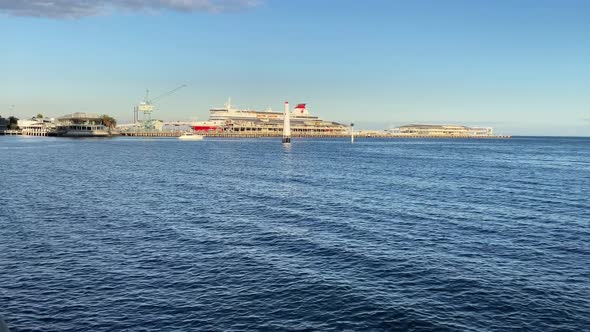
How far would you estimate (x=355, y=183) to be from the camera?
70.8 m

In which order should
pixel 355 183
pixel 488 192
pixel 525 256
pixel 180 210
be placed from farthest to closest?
pixel 355 183, pixel 488 192, pixel 180 210, pixel 525 256

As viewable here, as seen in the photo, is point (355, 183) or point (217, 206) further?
point (355, 183)

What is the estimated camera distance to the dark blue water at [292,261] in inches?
859

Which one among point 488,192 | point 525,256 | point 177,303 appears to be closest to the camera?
point 177,303

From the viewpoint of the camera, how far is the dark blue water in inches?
859

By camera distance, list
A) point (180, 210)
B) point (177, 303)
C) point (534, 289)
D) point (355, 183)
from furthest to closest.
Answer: point (355, 183), point (180, 210), point (534, 289), point (177, 303)

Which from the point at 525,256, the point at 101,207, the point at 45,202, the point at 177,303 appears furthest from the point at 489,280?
the point at 45,202

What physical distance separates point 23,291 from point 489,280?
23.7 metres

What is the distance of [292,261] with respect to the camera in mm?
30016

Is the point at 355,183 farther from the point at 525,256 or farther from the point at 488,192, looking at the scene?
the point at 525,256

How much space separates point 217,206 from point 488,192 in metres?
34.1

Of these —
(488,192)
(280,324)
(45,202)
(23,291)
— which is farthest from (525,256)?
(45,202)

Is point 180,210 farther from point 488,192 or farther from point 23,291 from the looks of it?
point 488,192

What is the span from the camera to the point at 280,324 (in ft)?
69.0
